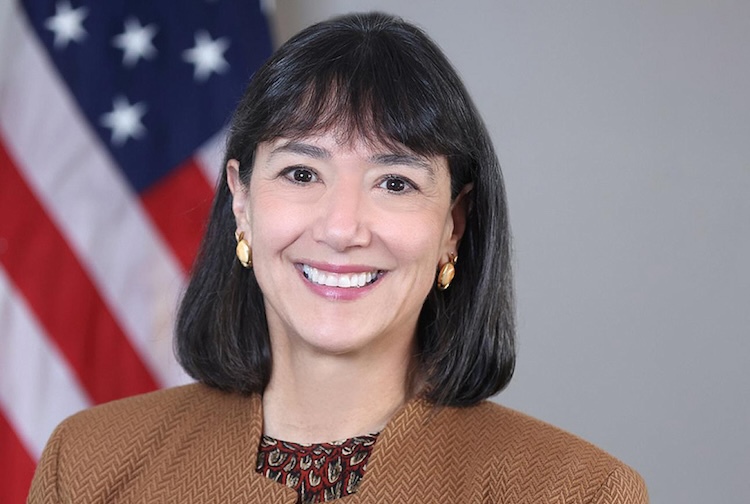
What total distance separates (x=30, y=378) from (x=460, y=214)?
131 cm

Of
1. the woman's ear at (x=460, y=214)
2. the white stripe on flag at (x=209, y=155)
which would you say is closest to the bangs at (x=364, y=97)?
the woman's ear at (x=460, y=214)

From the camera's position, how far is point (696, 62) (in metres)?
3.14

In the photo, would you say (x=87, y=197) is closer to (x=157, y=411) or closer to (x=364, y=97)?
(x=157, y=411)

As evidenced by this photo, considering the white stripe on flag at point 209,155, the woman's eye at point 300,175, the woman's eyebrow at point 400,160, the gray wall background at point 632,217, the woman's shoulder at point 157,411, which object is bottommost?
the gray wall background at point 632,217

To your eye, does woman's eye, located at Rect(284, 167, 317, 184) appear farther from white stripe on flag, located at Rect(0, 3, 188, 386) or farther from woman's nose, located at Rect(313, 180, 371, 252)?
white stripe on flag, located at Rect(0, 3, 188, 386)

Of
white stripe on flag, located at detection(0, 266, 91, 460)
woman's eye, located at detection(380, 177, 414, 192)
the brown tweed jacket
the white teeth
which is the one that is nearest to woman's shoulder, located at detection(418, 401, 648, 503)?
the brown tweed jacket

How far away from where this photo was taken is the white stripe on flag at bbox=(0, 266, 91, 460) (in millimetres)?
2816

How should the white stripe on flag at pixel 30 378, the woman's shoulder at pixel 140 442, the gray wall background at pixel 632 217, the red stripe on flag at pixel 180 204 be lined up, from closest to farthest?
the woman's shoulder at pixel 140 442, the white stripe on flag at pixel 30 378, the red stripe on flag at pixel 180 204, the gray wall background at pixel 632 217

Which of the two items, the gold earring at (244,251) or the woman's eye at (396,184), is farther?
the gold earring at (244,251)

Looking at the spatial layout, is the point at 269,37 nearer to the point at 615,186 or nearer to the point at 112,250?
the point at 112,250

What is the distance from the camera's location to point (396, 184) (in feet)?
6.02

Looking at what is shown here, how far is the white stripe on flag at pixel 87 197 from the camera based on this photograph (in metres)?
2.83

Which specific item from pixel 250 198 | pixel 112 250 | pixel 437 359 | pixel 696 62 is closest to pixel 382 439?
pixel 437 359

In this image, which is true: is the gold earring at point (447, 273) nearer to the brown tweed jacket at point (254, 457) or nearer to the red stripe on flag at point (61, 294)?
the brown tweed jacket at point (254, 457)
